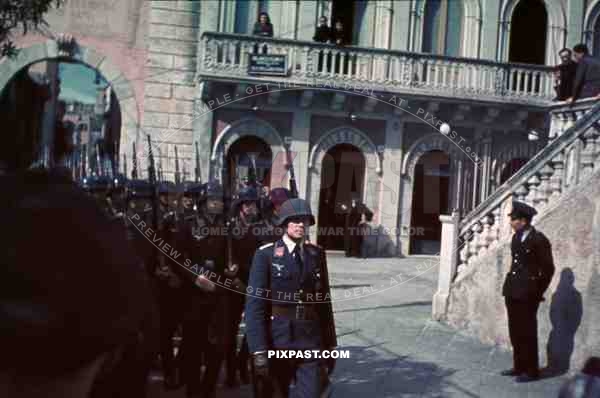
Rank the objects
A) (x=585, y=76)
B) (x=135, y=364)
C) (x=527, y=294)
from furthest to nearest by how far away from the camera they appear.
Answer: (x=585, y=76) < (x=527, y=294) < (x=135, y=364)

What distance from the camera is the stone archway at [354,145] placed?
54.9 ft

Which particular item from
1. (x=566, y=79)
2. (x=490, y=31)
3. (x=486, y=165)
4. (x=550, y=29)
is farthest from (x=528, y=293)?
(x=490, y=31)

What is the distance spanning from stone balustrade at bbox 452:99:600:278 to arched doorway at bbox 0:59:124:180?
634cm

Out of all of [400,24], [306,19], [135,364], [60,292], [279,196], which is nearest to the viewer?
[60,292]

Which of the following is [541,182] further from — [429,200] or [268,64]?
[268,64]

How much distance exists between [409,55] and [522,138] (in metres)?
3.23

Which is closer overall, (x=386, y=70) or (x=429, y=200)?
(x=429, y=200)

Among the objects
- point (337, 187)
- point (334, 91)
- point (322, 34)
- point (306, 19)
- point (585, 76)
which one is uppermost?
point (306, 19)

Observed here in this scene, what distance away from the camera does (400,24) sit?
19672 mm

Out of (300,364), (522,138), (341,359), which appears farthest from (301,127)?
(300,364)

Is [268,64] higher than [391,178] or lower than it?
higher

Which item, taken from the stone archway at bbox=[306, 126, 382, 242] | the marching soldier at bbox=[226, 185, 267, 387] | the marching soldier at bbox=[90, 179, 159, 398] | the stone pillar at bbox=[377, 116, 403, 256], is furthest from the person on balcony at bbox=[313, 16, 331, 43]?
the marching soldier at bbox=[90, 179, 159, 398]

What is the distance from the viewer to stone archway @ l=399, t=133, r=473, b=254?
12492 millimetres

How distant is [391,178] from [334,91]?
2.34 meters
